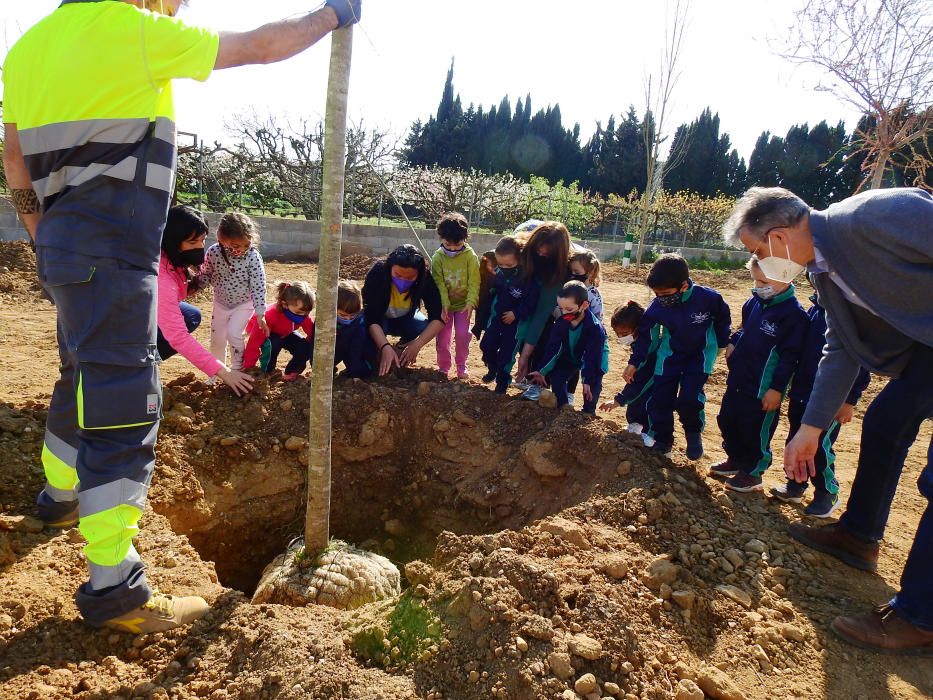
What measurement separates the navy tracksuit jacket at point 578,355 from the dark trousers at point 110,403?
2.64 meters

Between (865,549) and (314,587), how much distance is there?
2.36 metres

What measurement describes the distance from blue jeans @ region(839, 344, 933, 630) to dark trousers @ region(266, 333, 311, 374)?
3.17m

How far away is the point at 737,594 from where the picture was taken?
7.25 feet

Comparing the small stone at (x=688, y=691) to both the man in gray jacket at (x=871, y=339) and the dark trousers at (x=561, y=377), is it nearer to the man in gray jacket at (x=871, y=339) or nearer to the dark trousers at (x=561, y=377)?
the man in gray jacket at (x=871, y=339)

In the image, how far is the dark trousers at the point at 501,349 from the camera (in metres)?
4.36

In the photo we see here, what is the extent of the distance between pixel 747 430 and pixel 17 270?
27.8 ft

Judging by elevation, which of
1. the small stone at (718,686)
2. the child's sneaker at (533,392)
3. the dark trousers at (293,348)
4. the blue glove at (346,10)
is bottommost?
the small stone at (718,686)

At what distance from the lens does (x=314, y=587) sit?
2.35 m

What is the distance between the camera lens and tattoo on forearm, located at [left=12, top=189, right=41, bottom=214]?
79.2 inches

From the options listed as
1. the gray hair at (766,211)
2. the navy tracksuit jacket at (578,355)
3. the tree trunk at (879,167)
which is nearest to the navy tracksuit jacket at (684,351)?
the navy tracksuit jacket at (578,355)

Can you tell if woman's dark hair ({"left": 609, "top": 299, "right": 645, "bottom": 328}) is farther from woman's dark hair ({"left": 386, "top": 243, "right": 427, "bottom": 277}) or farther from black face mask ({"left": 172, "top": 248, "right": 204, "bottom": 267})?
black face mask ({"left": 172, "top": 248, "right": 204, "bottom": 267})

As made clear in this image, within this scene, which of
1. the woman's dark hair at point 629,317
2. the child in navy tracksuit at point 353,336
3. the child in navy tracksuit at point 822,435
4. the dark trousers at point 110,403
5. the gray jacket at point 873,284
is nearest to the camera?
the dark trousers at point 110,403

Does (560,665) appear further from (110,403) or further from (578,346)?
(578,346)

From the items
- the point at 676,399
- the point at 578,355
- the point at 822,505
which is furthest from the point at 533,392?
the point at 822,505
